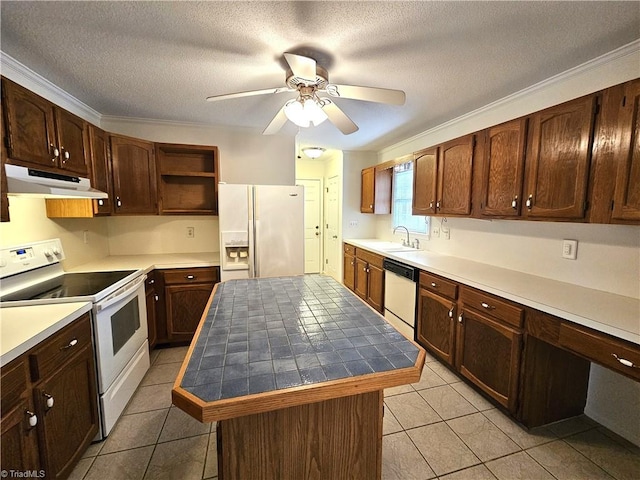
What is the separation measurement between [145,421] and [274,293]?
123cm

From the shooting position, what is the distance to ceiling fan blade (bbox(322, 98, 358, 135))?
1.84 meters

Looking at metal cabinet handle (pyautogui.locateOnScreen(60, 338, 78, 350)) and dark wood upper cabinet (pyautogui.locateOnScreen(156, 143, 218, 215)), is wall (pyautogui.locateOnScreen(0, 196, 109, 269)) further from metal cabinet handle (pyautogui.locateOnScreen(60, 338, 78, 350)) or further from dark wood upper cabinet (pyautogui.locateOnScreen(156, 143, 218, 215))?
metal cabinet handle (pyautogui.locateOnScreen(60, 338, 78, 350))

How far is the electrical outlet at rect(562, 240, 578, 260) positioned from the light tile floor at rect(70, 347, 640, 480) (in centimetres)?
110

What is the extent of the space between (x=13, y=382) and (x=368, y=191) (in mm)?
3966

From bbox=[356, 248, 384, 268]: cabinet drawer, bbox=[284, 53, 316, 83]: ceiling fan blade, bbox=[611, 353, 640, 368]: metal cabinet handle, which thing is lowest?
bbox=[611, 353, 640, 368]: metal cabinet handle

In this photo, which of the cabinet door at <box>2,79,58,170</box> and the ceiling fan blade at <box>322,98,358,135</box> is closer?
the cabinet door at <box>2,79,58,170</box>

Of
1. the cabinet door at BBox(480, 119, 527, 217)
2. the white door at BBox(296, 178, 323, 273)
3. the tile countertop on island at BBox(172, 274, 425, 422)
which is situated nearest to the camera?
the tile countertop on island at BBox(172, 274, 425, 422)

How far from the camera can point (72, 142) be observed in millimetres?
2061

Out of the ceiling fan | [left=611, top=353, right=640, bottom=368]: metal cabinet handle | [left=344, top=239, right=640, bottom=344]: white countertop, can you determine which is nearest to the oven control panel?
the ceiling fan

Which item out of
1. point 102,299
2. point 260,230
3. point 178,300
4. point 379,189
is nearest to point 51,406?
point 102,299

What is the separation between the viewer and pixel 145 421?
190 centimetres

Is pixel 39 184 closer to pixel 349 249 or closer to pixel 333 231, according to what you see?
pixel 349 249

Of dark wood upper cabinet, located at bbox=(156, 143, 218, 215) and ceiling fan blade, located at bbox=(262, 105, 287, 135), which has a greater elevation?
ceiling fan blade, located at bbox=(262, 105, 287, 135)

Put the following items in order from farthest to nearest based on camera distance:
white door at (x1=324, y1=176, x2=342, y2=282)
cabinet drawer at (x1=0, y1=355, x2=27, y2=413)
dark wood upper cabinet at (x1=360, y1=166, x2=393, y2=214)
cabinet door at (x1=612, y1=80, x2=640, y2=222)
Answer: white door at (x1=324, y1=176, x2=342, y2=282) < dark wood upper cabinet at (x1=360, y1=166, x2=393, y2=214) < cabinet door at (x1=612, y1=80, x2=640, y2=222) < cabinet drawer at (x1=0, y1=355, x2=27, y2=413)
